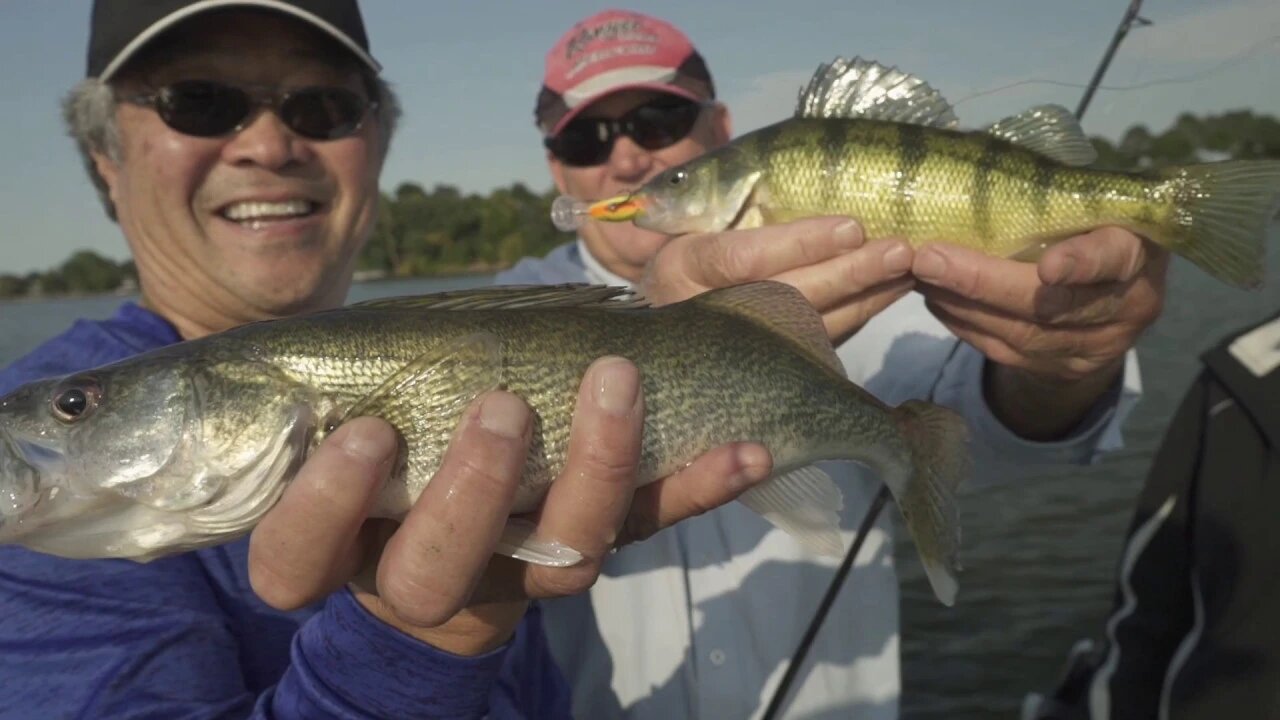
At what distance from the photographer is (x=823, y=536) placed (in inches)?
80.4

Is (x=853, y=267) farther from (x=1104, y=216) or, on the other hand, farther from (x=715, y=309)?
(x=1104, y=216)

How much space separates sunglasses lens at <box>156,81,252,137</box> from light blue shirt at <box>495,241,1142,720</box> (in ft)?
6.18

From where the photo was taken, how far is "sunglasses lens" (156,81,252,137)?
8.43 feet

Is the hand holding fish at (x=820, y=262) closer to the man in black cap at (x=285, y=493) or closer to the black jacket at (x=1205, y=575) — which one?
the man in black cap at (x=285, y=493)

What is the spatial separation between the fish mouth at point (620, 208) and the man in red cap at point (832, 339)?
19cm

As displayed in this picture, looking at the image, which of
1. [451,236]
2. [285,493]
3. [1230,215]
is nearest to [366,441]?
[285,493]

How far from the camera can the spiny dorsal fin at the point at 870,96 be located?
2.54 meters

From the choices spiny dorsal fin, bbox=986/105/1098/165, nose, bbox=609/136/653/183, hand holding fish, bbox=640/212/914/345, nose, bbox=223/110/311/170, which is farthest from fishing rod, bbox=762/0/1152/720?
nose, bbox=223/110/311/170

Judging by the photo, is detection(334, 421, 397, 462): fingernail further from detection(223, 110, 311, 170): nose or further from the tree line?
the tree line

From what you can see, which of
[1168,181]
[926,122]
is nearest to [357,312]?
[926,122]

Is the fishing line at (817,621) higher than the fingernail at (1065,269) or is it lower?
lower

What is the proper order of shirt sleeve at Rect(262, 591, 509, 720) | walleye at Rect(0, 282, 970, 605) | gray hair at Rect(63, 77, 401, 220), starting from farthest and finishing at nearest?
gray hair at Rect(63, 77, 401, 220)
shirt sleeve at Rect(262, 591, 509, 720)
walleye at Rect(0, 282, 970, 605)

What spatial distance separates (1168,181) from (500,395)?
1732 mm

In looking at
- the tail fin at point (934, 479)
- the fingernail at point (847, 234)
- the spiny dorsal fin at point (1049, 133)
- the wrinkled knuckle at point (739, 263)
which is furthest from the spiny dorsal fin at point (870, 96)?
the tail fin at point (934, 479)
